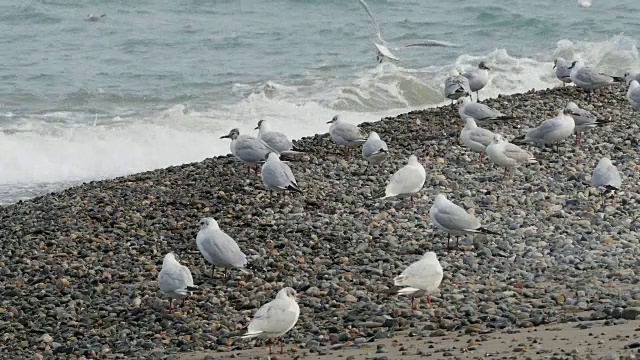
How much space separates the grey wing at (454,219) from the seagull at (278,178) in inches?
69.0

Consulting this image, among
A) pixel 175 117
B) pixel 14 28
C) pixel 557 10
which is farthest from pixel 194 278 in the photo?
pixel 557 10

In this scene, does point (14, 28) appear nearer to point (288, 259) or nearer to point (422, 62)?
point (422, 62)

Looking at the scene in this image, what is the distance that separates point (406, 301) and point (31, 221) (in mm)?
4392

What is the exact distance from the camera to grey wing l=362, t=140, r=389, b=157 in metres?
11.6

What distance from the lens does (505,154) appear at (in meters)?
11.4

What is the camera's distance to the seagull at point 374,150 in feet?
38.1

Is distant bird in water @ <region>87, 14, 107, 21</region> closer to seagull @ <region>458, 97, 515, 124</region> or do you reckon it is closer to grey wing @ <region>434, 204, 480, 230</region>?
seagull @ <region>458, 97, 515, 124</region>

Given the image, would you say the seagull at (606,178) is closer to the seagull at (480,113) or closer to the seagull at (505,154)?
the seagull at (505,154)

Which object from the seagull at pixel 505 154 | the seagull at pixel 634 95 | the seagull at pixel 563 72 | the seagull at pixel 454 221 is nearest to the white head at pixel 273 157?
the seagull at pixel 454 221

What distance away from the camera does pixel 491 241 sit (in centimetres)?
955

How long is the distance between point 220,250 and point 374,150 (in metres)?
3.41

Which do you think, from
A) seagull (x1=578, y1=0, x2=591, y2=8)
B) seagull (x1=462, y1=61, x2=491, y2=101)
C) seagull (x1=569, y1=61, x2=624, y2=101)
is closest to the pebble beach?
seagull (x1=569, y1=61, x2=624, y2=101)

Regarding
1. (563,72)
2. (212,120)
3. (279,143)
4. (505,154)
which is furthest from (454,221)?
(212,120)

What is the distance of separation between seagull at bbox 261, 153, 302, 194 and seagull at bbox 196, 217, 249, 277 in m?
1.77
